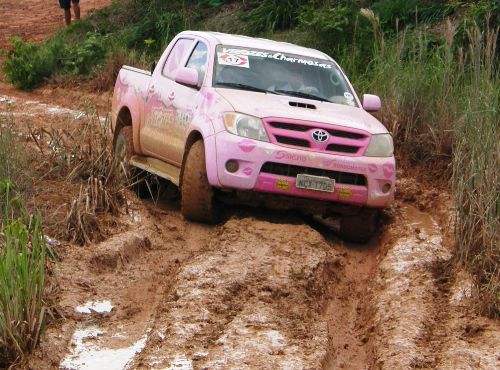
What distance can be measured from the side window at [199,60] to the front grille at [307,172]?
1404 mm

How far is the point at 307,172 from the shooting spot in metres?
9.47

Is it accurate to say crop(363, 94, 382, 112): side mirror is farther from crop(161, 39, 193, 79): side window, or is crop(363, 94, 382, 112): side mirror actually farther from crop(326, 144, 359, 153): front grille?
crop(161, 39, 193, 79): side window

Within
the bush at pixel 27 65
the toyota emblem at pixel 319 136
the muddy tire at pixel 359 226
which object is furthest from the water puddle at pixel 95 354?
the bush at pixel 27 65

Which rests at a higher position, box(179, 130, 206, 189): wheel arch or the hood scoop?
the hood scoop

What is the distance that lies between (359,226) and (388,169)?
57 centimetres

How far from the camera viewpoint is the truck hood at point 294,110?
9602mm

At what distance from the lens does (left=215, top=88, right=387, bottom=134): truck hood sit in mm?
9602

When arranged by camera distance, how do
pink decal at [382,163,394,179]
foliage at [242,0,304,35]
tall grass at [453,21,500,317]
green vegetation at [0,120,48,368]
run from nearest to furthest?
green vegetation at [0,120,48,368] < tall grass at [453,21,500,317] < pink decal at [382,163,394,179] < foliage at [242,0,304,35]

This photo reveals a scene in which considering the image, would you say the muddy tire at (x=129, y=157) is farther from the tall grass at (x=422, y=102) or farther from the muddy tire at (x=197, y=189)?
the tall grass at (x=422, y=102)

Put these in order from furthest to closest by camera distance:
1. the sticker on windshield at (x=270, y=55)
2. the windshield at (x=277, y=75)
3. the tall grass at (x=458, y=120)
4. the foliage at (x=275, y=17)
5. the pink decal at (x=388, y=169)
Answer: the foliage at (x=275, y=17), the sticker on windshield at (x=270, y=55), the windshield at (x=277, y=75), the pink decal at (x=388, y=169), the tall grass at (x=458, y=120)

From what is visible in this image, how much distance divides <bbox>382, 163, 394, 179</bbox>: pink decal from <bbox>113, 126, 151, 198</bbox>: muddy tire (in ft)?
7.32

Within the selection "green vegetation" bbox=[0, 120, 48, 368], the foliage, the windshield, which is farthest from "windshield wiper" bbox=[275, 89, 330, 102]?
the foliage

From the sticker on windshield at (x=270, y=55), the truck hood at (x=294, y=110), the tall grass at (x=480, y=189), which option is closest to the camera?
the tall grass at (x=480, y=189)

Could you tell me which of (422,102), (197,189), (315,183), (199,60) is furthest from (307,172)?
(422,102)
